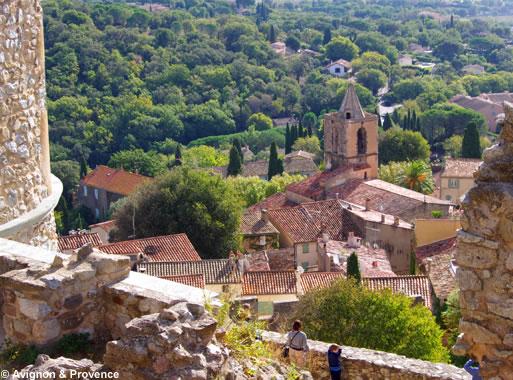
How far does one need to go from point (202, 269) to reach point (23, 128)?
19137 millimetres

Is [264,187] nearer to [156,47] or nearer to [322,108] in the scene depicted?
[322,108]

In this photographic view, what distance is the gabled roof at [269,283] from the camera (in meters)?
24.2

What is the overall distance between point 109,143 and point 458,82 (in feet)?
197

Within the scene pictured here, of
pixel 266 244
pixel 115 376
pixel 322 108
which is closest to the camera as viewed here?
pixel 115 376

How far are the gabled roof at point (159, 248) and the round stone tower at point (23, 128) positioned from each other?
Answer: 68.0ft

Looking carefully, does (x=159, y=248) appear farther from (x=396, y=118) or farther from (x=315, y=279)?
(x=396, y=118)

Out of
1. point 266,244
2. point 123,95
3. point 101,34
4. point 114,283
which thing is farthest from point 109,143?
point 114,283

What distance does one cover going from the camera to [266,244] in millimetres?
38531

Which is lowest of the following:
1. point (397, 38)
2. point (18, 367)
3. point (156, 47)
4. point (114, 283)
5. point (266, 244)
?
point (397, 38)

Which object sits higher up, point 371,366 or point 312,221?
point 371,366

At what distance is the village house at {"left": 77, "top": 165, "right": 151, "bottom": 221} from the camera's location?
63531mm

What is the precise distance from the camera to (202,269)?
85.8ft

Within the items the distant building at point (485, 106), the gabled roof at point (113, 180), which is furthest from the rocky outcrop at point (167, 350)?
the distant building at point (485, 106)

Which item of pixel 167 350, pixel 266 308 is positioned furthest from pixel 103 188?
pixel 167 350
